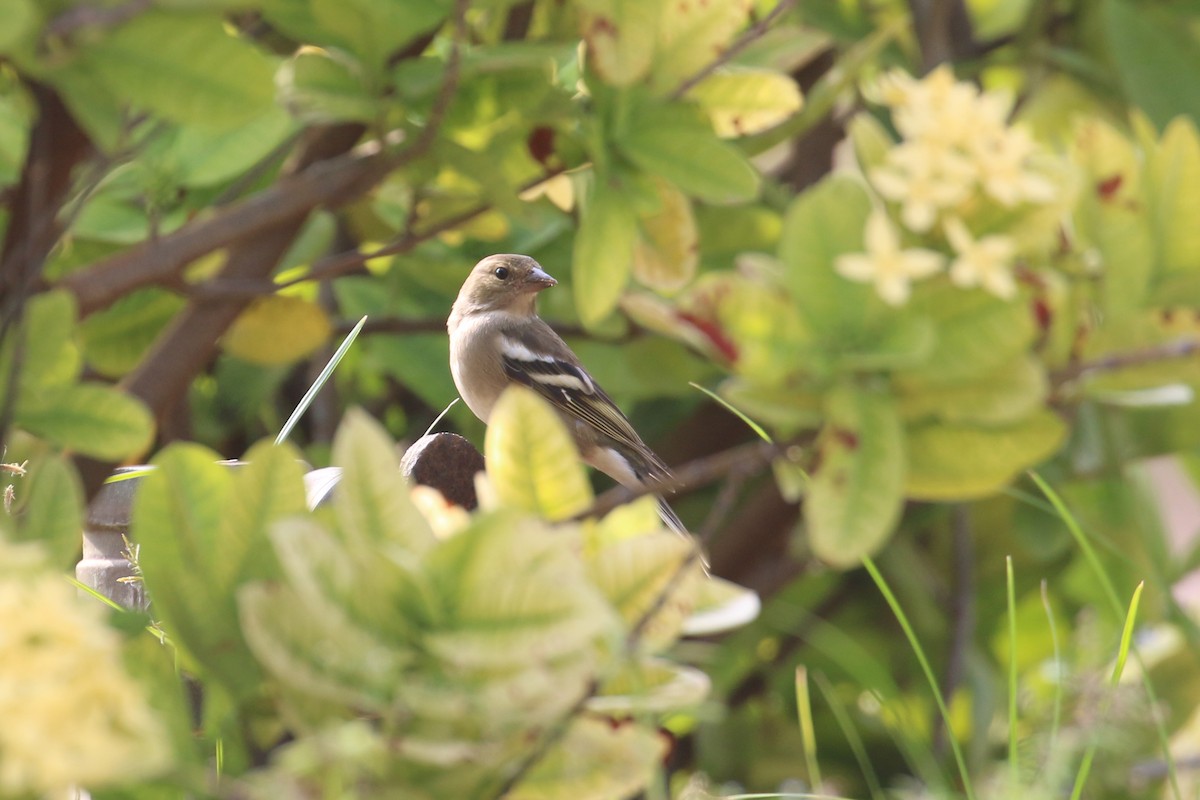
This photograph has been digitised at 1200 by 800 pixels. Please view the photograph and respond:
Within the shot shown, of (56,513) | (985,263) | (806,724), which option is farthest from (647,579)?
(806,724)

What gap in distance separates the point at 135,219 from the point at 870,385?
6.00 ft

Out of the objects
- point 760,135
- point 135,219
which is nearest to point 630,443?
point 760,135

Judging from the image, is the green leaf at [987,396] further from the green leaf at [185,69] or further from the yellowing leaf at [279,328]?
the yellowing leaf at [279,328]

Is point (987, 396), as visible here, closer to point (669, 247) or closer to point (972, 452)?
point (972, 452)

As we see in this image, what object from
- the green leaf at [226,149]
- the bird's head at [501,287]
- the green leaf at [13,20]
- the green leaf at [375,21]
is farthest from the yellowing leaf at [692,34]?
the bird's head at [501,287]

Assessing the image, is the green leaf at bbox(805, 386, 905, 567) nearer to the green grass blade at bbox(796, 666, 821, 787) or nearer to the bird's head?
the green grass blade at bbox(796, 666, 821, 787)

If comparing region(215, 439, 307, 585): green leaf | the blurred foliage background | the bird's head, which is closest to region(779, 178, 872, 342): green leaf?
the blurred foliage background

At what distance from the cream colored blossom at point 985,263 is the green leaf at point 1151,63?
7.86 ft

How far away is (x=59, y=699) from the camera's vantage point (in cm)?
73

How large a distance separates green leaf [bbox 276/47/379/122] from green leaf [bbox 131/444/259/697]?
961 millimetres

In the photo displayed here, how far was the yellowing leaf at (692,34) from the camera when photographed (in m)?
1.74

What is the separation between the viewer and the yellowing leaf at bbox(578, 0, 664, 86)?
1.76 metres

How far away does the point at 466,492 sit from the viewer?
6.66ft

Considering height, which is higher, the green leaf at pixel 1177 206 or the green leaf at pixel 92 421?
the green leaf at pixel 1177 206
